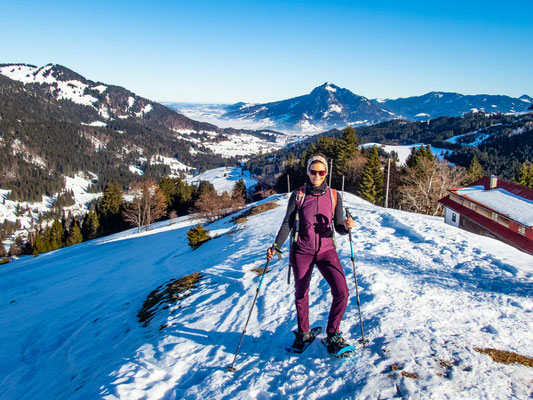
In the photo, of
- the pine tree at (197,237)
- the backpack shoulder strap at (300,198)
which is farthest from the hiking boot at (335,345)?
the pine tree at (197,237)

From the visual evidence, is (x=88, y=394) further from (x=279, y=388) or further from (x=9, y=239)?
(x=9, y=239)

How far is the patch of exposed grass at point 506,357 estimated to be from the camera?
457cm

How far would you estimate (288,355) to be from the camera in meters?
5.47

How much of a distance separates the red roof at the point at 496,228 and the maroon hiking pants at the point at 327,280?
26856 mm

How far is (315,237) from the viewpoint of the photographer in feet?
16.8

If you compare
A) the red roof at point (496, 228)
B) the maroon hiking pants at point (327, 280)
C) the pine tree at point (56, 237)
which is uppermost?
the maroon hiking pants at point (327, 280)

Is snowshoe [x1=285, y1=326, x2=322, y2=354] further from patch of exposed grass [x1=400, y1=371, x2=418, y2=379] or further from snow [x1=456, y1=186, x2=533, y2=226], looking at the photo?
snow [x1=456, y1=186, x2=533, y2=226]

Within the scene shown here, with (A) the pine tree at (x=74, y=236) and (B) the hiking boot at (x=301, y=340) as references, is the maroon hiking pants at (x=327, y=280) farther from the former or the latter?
(A) the pine tree at (x=74, y=236)

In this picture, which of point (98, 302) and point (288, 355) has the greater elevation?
point (288, 355)

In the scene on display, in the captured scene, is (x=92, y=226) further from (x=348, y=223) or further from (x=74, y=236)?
(x=348, y=223)

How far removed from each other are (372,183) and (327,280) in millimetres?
52122

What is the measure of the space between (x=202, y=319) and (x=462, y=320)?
19.3 ft

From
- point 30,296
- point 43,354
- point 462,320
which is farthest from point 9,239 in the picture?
point 462,320

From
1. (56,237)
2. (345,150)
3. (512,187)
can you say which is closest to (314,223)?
(512,187)
